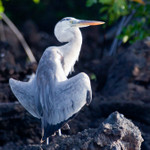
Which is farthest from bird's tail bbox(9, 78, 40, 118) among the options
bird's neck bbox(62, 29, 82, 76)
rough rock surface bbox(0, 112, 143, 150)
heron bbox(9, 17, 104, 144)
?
rough rock surface bbox(0, 112, 143, 150)

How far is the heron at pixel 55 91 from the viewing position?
346 cm

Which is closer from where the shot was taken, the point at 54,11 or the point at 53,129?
the point at 53,129

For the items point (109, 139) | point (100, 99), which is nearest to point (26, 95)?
point (109, 139)

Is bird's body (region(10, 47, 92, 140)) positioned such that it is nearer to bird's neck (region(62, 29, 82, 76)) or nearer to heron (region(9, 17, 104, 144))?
heron (region(9, 17, 104, 144))

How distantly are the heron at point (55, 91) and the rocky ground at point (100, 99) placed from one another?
0.81 feet

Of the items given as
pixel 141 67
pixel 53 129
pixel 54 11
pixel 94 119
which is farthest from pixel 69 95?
pixel 54 11

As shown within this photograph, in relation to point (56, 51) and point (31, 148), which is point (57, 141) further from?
point (56, 51)

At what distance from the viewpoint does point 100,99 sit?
530 cm

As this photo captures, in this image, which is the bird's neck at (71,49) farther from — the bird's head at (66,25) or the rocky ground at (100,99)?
the rocky ground at (100,99)

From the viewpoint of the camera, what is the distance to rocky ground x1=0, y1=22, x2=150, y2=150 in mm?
4527

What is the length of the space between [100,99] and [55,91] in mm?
1878

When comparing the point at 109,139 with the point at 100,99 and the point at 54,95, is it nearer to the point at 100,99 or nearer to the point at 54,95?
the point at 54,95

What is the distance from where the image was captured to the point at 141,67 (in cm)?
559

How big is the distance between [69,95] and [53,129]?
14.9 inches
